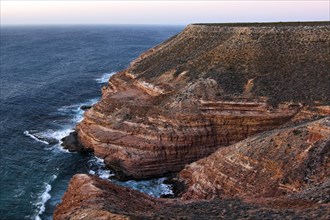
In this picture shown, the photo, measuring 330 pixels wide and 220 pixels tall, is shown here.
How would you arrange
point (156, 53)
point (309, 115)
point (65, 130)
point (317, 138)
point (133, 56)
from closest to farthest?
1. point (317, 138)
2. point (309, 115)
3. point (65, 130)
4. point (156, 53)
5. point (133, 56)

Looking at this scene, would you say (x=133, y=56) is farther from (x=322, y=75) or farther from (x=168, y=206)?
(x=168, y=206)

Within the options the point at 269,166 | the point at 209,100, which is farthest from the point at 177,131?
the point at 269,166

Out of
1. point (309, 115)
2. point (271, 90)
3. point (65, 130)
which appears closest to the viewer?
point (309, 115)

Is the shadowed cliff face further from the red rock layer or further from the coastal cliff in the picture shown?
the coastal cliff

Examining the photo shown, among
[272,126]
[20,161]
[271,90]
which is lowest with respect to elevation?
[20,161]

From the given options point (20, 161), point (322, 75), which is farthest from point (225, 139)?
point (20, 161)

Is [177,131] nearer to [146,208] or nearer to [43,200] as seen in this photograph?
[43,200]
